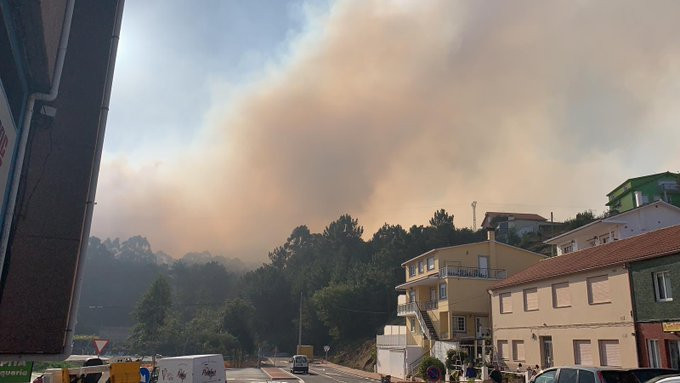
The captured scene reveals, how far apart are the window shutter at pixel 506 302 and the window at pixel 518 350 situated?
2.14 metres

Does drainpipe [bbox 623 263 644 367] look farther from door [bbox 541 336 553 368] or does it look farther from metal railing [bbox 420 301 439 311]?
metal railing [bbox 420 301 439 311]

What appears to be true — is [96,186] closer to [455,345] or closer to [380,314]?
[455,345]

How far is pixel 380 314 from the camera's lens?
75375mm

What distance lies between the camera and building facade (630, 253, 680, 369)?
74.2 feet

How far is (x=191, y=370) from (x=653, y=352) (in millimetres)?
19723

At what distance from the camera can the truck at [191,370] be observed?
21.0m

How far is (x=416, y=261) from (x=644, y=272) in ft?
98.3

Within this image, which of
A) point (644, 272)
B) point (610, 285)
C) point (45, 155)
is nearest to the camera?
point (45, 155)

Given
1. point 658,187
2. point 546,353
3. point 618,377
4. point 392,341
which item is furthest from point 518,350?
point 658,187

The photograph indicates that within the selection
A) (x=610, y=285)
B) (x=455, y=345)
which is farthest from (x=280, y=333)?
(x=610, y=285)

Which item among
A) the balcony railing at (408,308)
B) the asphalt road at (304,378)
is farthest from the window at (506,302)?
the balcony railing at (408,308)

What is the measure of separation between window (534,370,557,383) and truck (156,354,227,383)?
13.0 metres

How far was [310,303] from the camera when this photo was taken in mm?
85062

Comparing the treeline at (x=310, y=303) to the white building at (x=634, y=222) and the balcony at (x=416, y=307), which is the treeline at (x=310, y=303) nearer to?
the balcony at (x=416, y=307)
